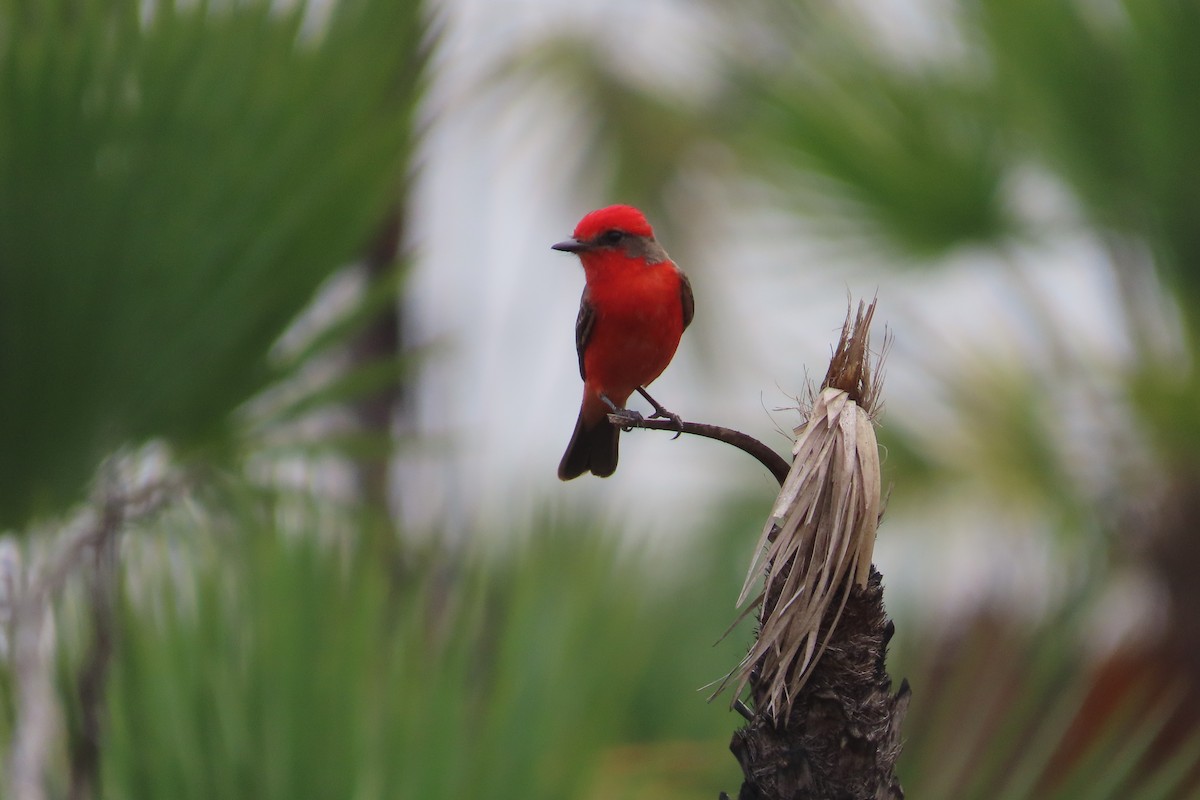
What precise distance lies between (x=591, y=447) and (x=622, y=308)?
290mm

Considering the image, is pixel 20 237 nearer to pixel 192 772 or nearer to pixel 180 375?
pixel 180 375

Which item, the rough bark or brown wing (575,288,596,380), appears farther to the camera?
brown wing (575,288,596,380)

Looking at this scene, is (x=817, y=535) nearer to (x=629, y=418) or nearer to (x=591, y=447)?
(x=629, y=418)

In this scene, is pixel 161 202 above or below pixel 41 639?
above

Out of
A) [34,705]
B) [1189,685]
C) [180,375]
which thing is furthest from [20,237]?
[1189,685]

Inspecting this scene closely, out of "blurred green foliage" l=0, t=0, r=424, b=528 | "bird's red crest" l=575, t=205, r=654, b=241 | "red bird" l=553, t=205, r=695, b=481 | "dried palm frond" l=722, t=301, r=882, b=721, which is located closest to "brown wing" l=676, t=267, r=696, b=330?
"red bird" l=553, t=205, r=695, b=481

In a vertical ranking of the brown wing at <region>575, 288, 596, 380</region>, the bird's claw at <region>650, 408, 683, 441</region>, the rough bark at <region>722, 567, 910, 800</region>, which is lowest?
the rough bark at <region>722, 567, 910, 800</region>

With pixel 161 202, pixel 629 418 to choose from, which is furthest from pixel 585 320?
pixel 161 202

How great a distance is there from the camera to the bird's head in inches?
103

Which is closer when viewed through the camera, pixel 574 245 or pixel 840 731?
pixel 840 731

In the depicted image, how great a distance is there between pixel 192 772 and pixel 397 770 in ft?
1.29

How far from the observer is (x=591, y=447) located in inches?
111

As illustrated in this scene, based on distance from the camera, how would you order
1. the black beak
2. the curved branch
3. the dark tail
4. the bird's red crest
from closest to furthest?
the curved branch
the bird's red crest
the black beak
the dark tail

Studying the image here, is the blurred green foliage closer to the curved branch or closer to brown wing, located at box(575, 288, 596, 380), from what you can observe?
brown wing, located at box(575, 288, 596, 380)
